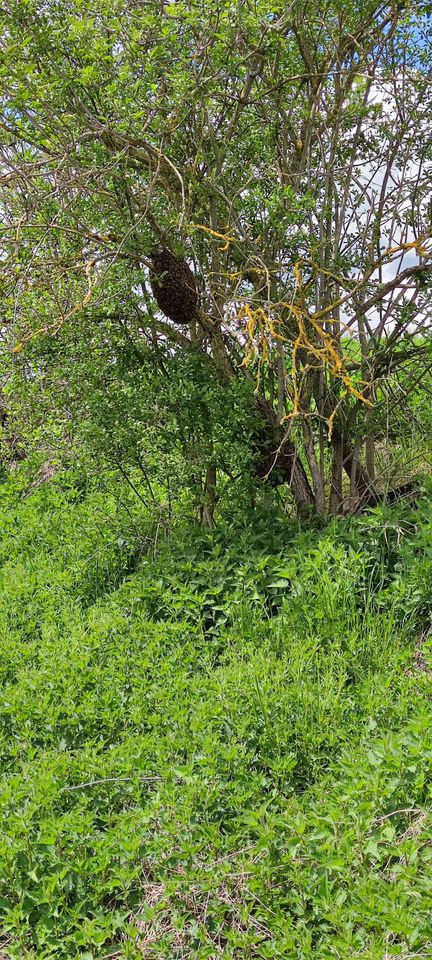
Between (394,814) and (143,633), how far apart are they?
71.2 inches

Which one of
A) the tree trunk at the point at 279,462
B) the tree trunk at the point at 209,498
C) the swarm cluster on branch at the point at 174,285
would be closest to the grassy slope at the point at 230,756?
the tree trunk at the point at 279,462

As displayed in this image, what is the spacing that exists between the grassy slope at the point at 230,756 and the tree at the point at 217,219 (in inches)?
29.9

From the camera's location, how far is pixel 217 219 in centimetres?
515

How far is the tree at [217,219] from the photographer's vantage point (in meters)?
4.50

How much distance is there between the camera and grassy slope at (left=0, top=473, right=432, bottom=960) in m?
2.78

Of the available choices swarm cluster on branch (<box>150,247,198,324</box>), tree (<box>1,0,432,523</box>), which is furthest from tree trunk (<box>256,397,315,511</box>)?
swarm cluster on branch (<box>150,247,198,324</box>)

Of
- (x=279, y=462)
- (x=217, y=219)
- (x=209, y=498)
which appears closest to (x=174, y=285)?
(x=217, y=219)

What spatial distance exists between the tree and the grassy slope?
0.76 metres

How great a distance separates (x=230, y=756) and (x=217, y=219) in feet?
10.5

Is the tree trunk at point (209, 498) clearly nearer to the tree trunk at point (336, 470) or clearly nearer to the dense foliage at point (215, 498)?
the dense foliage at point (215, 498)

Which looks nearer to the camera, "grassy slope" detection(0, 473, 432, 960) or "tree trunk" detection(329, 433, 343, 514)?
"grassy slope" detection(0, 473, 432, 960)

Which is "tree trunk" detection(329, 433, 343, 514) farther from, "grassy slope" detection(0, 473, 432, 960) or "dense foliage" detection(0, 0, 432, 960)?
"grassy slope" detection(0, 473, 432, 960)

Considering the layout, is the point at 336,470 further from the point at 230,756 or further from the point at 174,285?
the point at 230,756

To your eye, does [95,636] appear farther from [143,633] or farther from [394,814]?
[394,814]
